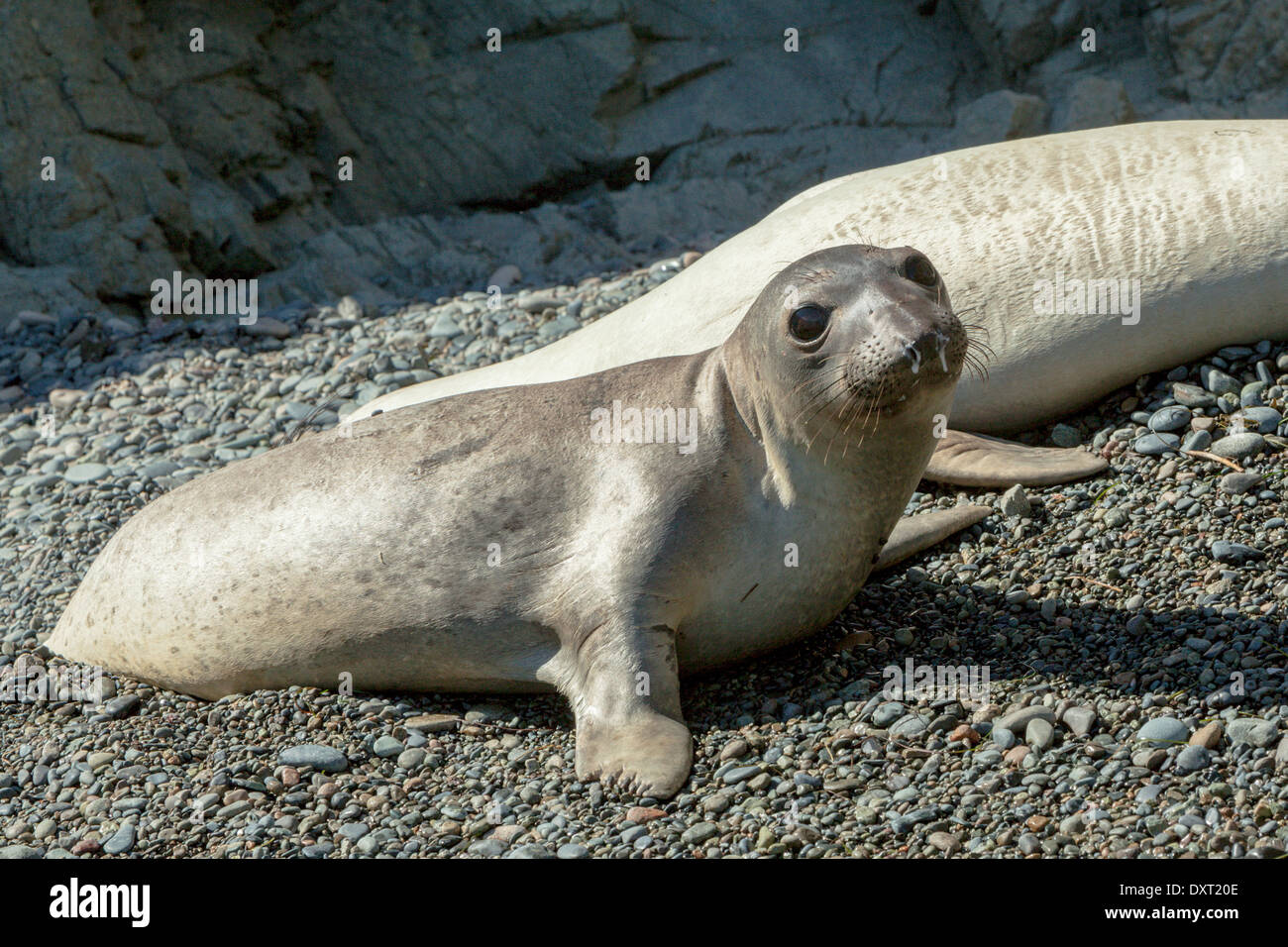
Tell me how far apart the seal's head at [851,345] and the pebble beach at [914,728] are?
2.58ft

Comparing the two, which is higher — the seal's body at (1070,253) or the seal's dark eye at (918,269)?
the seal's body at (1070,253)

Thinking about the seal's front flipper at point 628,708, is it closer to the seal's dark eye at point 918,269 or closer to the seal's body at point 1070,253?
the seal's dark eye at point 918,269

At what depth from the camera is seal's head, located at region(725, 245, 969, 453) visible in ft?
12.8

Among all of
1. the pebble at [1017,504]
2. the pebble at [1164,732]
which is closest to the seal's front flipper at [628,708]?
the pebble at [1164,732]

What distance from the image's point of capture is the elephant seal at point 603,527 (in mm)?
4094

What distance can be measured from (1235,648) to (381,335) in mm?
5533

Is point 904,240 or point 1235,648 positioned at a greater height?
point 904,240

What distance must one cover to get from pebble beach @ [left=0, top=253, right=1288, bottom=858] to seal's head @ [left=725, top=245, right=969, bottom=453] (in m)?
0.79

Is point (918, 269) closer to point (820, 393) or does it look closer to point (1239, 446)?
point (820, 393)

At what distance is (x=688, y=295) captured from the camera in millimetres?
6367

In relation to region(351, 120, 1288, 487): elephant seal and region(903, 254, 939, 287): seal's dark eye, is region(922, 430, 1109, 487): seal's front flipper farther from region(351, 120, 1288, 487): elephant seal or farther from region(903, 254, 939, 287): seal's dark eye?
A: region(903, 254, 939, 287): seal's dark eye

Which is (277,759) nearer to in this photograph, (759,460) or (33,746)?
(33,746)
